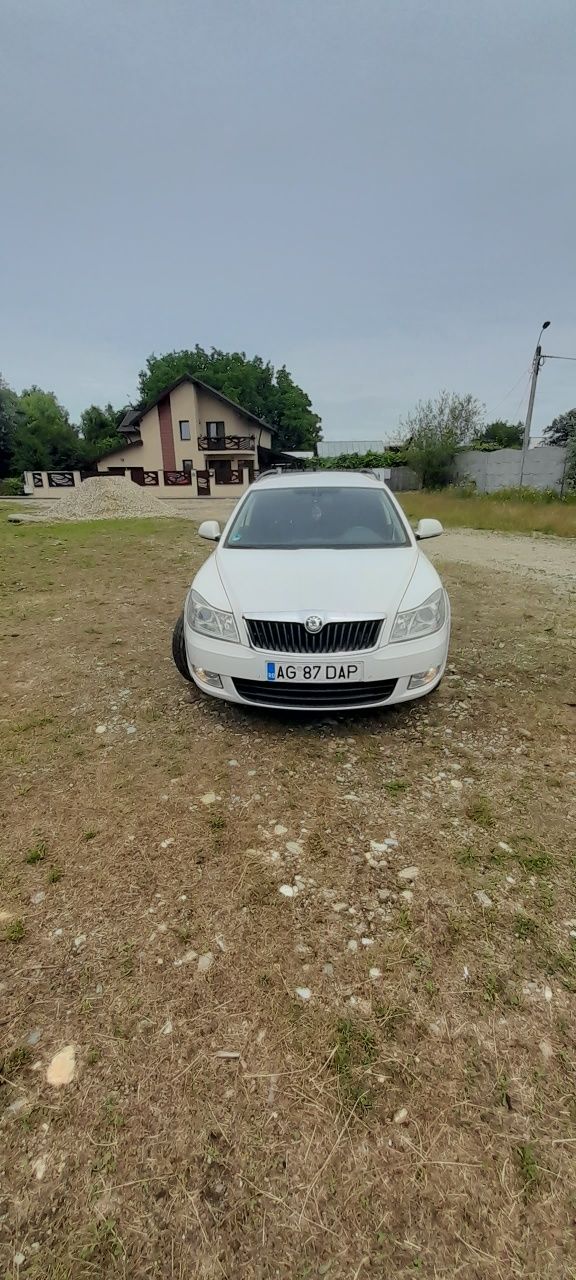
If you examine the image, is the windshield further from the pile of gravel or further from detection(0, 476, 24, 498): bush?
detection(0, 476, 24, 498): bush

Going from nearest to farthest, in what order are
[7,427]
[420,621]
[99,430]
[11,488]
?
[420,621] → [11,488] → [7,427] → [99,430]

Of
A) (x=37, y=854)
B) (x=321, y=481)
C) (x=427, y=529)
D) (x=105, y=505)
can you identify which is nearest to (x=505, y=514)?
(x=321, y=481)

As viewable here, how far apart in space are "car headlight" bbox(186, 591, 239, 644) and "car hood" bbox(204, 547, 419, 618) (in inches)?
2.8

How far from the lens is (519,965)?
175 centimetres

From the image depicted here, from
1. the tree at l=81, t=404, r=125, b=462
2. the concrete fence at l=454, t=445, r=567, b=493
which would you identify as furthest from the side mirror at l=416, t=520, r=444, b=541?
the tree at l=81, t=404, r=125, b=462

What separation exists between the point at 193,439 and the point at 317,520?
4089 cm

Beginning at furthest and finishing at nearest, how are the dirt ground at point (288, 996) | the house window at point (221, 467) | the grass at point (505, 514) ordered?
the house window at point (221, 467) → the grass at point (505, 514) → the dirt ground at point (288, 996)

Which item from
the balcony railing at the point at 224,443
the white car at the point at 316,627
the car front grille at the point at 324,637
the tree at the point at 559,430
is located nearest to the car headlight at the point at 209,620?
the white car at the point at 316,627

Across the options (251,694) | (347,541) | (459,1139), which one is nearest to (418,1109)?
(459,1139)

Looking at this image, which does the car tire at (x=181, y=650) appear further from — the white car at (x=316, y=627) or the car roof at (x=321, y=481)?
the car roof at (x=321, y=481)

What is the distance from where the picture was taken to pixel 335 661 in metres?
2.84

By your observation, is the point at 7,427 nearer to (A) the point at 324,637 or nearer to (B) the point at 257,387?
(B) the point at 257,387

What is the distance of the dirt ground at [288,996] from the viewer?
1.17 m

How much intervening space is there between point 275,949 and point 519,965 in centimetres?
79
